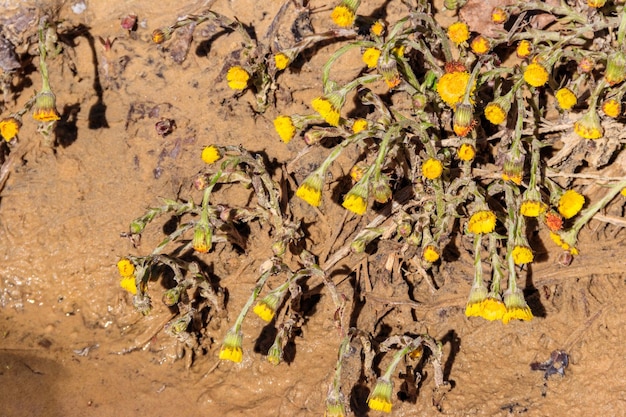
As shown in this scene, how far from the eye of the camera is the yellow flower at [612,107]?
285 cm

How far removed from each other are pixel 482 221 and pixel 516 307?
1.35ft

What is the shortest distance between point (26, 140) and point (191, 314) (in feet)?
5.38

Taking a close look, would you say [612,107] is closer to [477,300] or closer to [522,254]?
[522,254]

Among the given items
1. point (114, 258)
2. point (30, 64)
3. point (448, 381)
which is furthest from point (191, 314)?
point (30, 64)

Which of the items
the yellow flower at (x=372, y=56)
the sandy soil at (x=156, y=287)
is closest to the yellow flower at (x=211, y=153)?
the sandy soil at (x=156, y=287)

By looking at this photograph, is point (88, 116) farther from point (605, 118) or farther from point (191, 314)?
point (605, 118)

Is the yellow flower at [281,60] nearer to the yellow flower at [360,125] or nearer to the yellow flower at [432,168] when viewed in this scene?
the yellow flower at [360,125]

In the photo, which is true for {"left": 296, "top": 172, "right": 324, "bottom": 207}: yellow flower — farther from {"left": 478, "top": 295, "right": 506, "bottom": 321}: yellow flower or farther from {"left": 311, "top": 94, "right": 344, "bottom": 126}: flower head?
{"left": 478, "top": 295, "right": 506, "bottom": 321}: yellow flower

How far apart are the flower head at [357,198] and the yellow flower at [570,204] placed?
92 cm

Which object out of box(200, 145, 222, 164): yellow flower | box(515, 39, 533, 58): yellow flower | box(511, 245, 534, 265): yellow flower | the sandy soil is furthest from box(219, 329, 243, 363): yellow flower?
box(515, 39, 533, 58): yellow flower

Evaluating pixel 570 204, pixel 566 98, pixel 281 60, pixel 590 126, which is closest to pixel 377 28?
pixel 281 60

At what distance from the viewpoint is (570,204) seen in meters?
2.89

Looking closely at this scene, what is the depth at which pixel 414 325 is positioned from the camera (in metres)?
3.29

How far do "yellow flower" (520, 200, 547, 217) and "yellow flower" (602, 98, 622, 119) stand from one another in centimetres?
52
